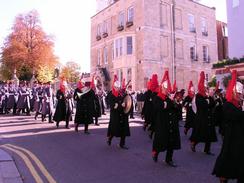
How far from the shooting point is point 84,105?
13164mm

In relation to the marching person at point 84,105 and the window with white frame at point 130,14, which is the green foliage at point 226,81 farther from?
the window with white frame at point 130,14

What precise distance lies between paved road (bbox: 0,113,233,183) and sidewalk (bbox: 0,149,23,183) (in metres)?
0.15

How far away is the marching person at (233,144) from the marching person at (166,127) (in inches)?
85.2

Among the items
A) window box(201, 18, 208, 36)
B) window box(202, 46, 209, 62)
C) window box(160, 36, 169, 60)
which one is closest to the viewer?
window box(160, 36, 169, 60)

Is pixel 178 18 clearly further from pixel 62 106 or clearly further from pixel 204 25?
pixel 62 106

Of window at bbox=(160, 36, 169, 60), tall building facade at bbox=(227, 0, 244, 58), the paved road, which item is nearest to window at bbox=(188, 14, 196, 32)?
window at bbox=(160, 36, 169, 60)

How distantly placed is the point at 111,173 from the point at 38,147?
3664 mm

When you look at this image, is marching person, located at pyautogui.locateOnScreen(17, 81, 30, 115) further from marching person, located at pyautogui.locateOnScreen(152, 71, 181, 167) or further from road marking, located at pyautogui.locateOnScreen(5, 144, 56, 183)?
marching person, located at pyautogui.locateOnScreen(152, 71, 181, 167)

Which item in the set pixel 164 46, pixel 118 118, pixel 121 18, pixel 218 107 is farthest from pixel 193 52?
pixel 118 118

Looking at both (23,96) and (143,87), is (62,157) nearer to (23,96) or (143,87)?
(23,96)

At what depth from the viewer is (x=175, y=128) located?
795 cm

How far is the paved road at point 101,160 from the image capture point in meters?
6.84

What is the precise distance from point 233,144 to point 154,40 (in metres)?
29.4

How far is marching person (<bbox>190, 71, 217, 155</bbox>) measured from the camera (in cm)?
919
